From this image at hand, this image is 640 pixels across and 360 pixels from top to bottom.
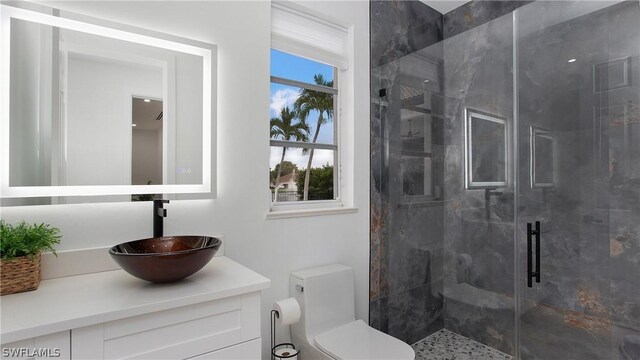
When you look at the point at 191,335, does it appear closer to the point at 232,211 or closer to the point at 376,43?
the point at 232,211

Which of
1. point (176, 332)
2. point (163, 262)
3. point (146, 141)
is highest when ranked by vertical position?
point (146, 141)

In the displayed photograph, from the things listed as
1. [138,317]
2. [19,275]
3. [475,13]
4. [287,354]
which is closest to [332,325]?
[287,354]

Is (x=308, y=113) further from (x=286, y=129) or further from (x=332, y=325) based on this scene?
(x=332, y=325)

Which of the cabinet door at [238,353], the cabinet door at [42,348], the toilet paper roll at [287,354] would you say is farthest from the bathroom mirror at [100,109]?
the toilet paper roll at [287,354]

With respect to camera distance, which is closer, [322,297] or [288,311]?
[288,311]

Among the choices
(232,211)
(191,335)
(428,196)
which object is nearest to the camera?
(191,335)

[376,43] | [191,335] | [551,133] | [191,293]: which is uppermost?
[376,43]

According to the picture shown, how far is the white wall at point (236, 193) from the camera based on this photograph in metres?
1.41

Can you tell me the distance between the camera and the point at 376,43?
2395 millimetres

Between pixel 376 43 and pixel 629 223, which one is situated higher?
pixel 376 43

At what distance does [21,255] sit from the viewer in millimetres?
1137

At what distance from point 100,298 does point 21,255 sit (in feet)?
1.11

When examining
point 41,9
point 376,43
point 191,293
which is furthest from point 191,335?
point 376,43

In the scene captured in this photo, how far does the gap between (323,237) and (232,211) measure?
640mm
